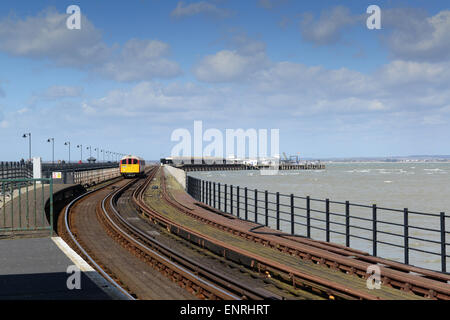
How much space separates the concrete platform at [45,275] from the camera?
815 cm

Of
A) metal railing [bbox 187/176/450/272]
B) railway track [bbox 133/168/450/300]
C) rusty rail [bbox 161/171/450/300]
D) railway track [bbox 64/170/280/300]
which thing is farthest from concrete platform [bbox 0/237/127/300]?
metal railing [bbox 187/176/450/272]

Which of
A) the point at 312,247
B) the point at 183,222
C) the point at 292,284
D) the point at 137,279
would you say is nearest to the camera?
the point at 292,284

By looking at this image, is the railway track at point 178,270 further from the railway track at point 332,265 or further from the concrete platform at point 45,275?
the railway track at point 332,265

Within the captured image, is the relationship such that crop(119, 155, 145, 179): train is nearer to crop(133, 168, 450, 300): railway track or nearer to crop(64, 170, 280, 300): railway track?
crop(64, 170, 280, 300): railway track

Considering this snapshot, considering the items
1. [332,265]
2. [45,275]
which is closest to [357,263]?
[332,265]

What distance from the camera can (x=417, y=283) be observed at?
9102mm

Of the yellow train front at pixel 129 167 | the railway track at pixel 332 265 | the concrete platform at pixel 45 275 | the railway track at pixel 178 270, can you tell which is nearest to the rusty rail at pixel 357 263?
the railway track at pixel 332 265

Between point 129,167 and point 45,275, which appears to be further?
point 129,167

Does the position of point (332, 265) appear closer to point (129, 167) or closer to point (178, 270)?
point (178, 270)

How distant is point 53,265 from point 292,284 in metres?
5.60

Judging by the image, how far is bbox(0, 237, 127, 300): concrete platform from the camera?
8.15 m

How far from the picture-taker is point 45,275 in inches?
380
